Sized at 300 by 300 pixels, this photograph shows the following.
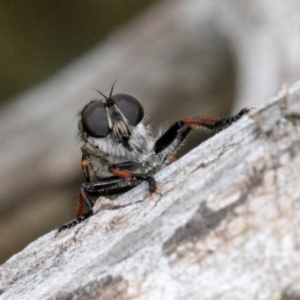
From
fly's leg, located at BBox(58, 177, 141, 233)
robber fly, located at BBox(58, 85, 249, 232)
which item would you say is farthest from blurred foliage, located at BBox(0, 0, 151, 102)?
fly's leg, located at BBox(58, 177, 141, 233)

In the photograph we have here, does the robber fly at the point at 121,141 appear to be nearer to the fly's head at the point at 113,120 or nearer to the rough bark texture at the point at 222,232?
the fly's head at the point at 113,120

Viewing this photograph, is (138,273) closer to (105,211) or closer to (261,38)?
(105,211)

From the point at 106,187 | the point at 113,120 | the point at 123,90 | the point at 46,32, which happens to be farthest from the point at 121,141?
the point at 46,32

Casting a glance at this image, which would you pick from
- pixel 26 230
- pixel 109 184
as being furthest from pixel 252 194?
pixel 26 230

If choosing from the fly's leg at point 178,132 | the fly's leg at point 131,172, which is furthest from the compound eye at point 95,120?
the fly's leg at point 178,132

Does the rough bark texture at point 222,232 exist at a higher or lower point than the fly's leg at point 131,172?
lower

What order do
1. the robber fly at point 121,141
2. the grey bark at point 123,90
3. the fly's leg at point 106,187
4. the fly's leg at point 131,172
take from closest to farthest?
the fly's leg at point 131,172, the fly's leg at point 106,187, the robber fly at point 121,141, the grey bark at point 123,90

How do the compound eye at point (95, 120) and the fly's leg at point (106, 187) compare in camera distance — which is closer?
the fly's leg at point (106, 187)
